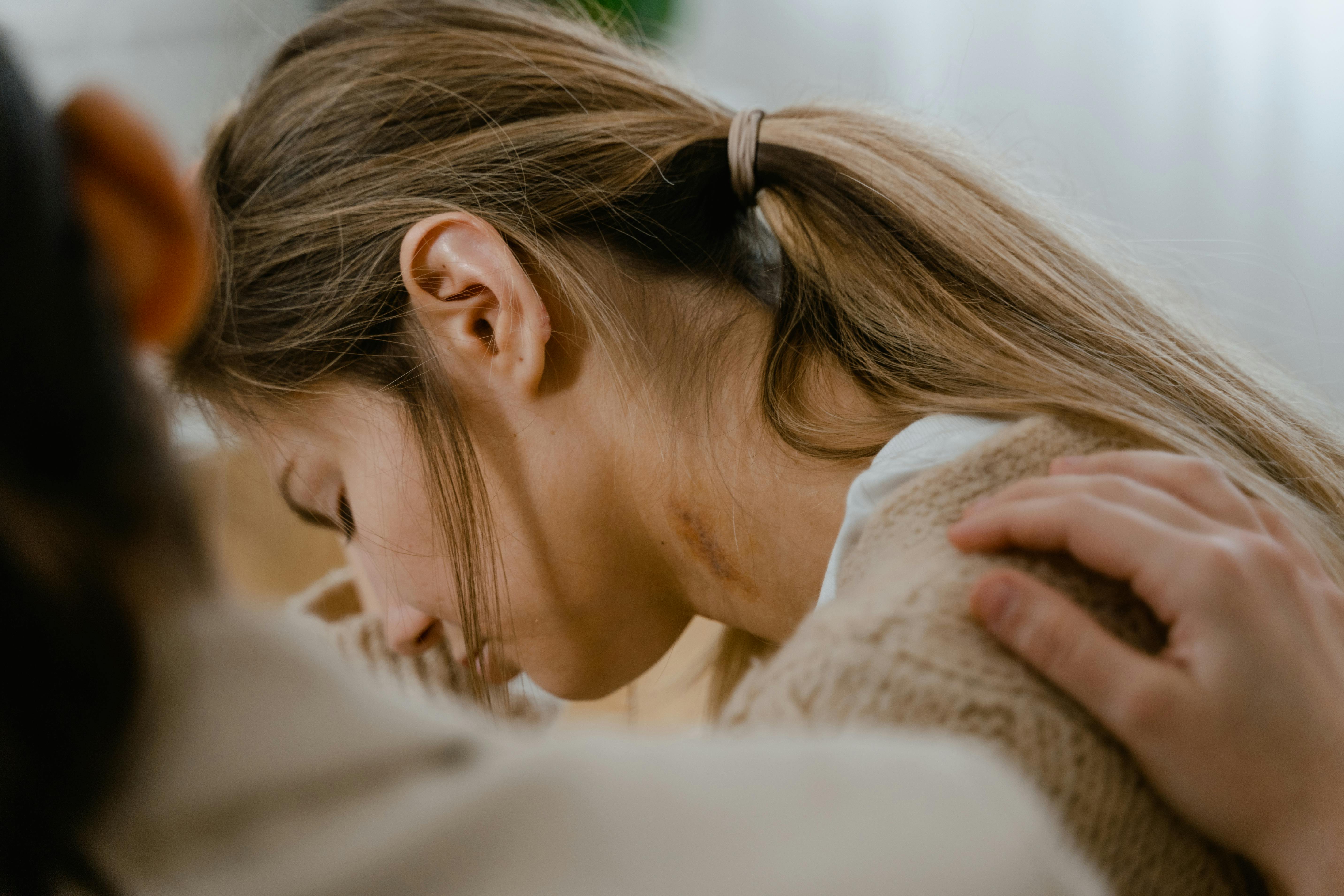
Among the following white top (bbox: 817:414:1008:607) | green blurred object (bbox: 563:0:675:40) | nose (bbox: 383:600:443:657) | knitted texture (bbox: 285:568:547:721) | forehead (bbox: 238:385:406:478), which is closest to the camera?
white top (bbox: 817:414:1008:607)

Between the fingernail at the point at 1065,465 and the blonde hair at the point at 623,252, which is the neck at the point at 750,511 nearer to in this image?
the blonde hair at the point at 623,252

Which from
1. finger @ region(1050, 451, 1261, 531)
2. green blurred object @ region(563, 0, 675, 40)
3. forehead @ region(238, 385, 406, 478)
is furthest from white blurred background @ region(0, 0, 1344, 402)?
finger @ region(1050, 451, 1261, 531)

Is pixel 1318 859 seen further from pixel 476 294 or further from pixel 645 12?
pixel 645 12

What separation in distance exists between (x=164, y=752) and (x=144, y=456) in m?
0.06

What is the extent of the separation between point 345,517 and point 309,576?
496 millimetres

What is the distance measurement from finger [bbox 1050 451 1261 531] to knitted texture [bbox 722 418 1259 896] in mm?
48

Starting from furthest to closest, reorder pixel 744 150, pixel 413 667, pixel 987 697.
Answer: pixel 413 667
pixel 744 150
pixel 987 697

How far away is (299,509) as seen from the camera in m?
0.68

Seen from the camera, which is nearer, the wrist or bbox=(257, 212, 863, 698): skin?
the wrist

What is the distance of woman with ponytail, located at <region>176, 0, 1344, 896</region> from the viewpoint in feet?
1.78

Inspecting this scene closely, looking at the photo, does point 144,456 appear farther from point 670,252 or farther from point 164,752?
point 670,252

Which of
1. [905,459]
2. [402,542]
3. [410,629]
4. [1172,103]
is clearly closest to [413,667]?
[410,629]

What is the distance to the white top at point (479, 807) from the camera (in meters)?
0.21

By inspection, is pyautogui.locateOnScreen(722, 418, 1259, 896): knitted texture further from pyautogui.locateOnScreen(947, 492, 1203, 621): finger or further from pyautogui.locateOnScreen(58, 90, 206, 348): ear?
pyautogui.locateOnScreen(58, 90, 206, 348): ear
